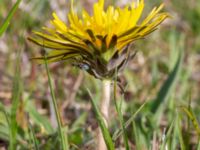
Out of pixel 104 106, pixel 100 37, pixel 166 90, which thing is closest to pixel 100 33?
pixel 100 37

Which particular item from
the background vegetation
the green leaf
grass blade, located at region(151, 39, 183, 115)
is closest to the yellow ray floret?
the background vegetation

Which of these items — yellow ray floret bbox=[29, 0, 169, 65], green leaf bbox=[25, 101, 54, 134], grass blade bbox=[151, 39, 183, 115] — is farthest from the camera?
grass blade bbox=[151, 39, 183, 115]

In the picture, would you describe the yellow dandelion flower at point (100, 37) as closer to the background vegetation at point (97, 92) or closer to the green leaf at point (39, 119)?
the background vegetation at point (97, 92)

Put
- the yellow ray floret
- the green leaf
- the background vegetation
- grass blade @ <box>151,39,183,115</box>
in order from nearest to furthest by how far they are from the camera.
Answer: the yellow ray floret
the background vegetation
the green leaf
grass blade @ <box>151,39,183,115</box>

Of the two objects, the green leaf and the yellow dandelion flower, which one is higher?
the yellow dandelion flower

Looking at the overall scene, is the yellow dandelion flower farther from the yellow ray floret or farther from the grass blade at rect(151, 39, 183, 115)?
the grass blade at rect(151, 39, 183, 115)

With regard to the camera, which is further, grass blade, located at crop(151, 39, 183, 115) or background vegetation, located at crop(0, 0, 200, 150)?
grass blade, located at crop(151, 39, 183, 115)

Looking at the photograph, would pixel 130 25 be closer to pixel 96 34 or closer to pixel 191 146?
pixel 96 34
